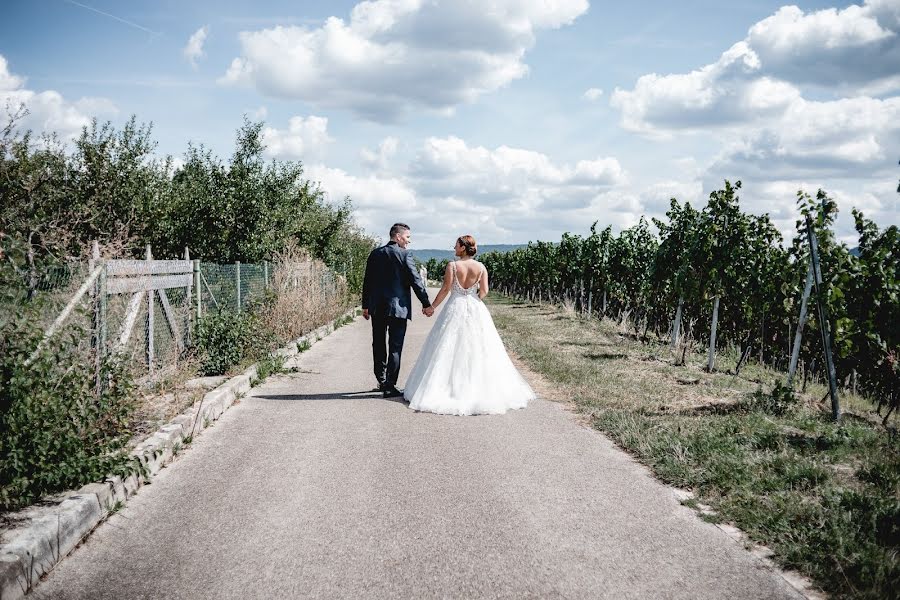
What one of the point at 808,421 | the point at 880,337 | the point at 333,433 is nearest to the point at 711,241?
the point at 880,337

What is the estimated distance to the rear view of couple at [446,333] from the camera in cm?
771

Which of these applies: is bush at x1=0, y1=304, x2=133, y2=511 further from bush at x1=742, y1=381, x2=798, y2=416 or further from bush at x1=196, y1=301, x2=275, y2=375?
bush at x1=742, y1=381, x2=798, y2=416

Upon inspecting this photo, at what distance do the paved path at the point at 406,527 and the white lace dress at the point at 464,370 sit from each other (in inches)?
40.0

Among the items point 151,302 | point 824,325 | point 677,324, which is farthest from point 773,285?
point 151,302

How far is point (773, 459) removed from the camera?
5.28 metres

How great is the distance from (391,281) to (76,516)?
482cm

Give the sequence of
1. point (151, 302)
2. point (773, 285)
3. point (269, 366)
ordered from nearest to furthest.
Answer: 1. point (151, 302)
2. point (269, 366)
3. point (773, 285)

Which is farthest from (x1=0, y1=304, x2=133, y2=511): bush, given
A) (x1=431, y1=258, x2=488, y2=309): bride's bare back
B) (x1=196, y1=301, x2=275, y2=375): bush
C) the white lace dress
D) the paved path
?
(x1=431, y1=258, x2=488, y2=309): bride's bare back

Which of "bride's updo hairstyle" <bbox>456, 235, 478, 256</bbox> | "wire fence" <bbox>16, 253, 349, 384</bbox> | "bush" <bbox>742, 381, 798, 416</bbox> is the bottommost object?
"bush" <bbox>742, 381, 798, 416</bbox>

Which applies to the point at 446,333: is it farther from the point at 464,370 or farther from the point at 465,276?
the point at 465,276

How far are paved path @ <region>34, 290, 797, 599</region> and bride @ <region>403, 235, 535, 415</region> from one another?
1044mm

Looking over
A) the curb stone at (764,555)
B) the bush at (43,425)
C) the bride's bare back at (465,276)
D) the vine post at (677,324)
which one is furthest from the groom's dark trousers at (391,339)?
the vine post at (677,324)

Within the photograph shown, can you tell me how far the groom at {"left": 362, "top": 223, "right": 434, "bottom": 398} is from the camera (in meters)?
8.10

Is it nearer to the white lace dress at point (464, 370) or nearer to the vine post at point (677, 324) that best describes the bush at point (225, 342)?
the white lace dress at point (464, 370)
